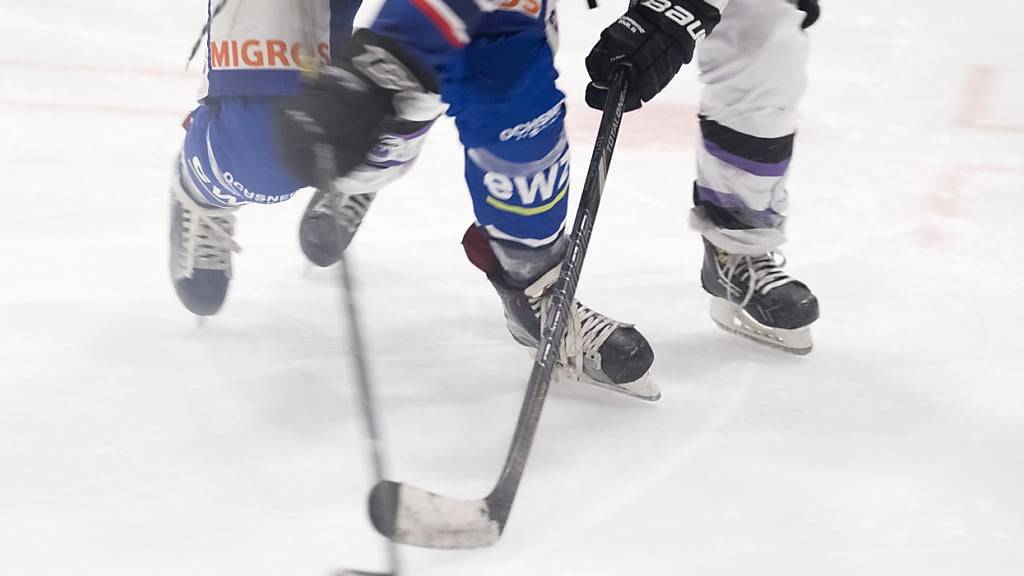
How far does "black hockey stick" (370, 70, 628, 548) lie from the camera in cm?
84

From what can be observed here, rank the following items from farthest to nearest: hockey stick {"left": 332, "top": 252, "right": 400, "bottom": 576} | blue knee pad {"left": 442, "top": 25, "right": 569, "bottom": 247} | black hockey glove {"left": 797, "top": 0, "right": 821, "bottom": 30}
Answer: black hockey glove {"left": 797, "top": 0, "right": 821, "bottom": 30} < blue knee pad {"left": 442, "top": 25, "right": 569, "bottom": 247} < hockey stick {"left": 332, "top": 252, "right": 400, "bottom": 576}

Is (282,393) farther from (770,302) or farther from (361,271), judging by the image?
(770,302)

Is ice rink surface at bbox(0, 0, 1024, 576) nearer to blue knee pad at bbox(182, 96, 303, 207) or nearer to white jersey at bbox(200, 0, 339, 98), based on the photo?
blue knee pad at bbox(182, 96, 303, 207)

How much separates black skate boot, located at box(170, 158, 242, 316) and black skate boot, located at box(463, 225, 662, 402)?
1.02 ft

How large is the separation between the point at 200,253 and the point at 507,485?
0.59 m

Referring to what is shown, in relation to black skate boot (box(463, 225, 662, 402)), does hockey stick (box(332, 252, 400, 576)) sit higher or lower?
higher

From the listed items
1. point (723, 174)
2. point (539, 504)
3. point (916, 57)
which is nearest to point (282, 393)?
point (539, 504)

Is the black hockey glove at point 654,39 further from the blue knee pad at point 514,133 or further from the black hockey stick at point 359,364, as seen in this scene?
the black hockey stick at point 359,364

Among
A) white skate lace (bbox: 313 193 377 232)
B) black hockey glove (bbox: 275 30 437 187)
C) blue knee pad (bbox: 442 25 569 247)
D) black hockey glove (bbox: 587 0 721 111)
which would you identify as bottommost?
white skate lace (bbox: 313 193 377 232)

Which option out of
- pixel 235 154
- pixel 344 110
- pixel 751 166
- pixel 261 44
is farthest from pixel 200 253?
pixel 751 166

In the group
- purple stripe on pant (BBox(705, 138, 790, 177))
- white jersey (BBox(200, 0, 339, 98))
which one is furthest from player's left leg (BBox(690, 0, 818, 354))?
white jersey (BBox(200, 0, 339, 98))

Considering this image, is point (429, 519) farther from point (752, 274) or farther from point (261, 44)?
point (752, 274)

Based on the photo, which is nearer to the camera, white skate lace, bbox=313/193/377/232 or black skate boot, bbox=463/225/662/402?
black skate boot, bbox=463/225/662/402

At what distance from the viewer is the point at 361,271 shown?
5.31 ft
